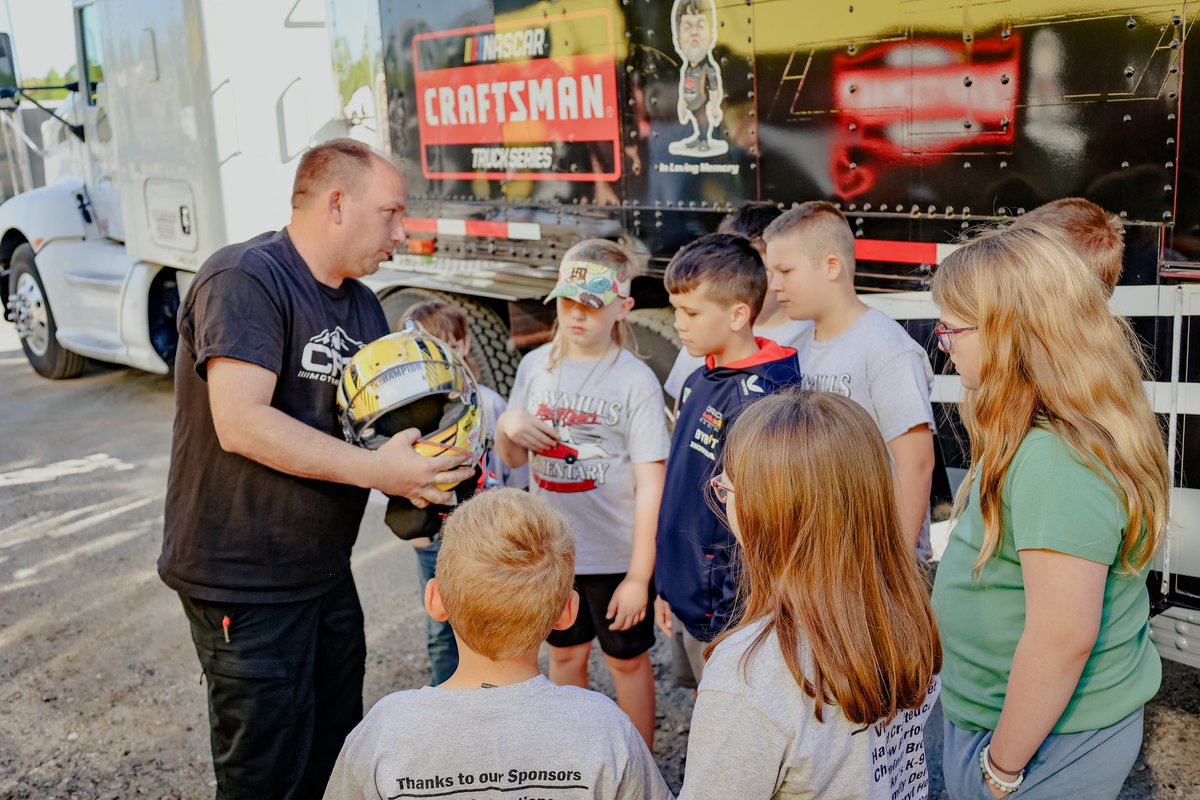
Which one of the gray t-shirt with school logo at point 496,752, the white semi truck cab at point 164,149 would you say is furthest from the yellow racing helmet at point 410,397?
the white semi truck cab at point 164,149

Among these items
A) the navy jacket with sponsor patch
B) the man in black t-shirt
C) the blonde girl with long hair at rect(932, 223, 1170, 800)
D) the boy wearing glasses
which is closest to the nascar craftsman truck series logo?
the boy wearing glasses

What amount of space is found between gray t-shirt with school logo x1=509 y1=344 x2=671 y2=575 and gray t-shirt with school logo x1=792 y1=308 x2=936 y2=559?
481mm

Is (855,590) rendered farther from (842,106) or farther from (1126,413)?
(842,106)

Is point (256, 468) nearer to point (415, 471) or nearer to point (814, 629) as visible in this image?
point (415, 471)

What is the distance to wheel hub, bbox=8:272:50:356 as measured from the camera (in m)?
9.46

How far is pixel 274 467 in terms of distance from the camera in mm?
2605

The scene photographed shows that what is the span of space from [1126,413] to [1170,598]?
64.1 inches

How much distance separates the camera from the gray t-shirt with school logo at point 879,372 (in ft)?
9.40

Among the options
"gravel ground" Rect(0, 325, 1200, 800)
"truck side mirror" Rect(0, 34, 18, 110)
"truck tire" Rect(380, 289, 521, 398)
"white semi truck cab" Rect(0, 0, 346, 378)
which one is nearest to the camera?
"gravel ground" Rect(0, 325, 1200, 800)

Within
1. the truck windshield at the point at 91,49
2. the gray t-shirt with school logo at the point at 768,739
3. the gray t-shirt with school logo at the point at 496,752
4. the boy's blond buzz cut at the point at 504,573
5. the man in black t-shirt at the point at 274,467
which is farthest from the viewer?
the truck windshield at the point at 91,49

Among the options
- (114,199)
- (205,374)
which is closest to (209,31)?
(114,199)

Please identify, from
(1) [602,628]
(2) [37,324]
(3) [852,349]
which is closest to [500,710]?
(1) [602,628]

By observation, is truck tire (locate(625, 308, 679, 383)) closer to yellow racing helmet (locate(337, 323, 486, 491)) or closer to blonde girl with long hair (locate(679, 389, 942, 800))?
yellow racing helmet (locate(337, 323, 486, 491))

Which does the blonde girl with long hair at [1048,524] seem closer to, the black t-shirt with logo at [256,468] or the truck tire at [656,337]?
the black t-shirt with logo at [256,468]
